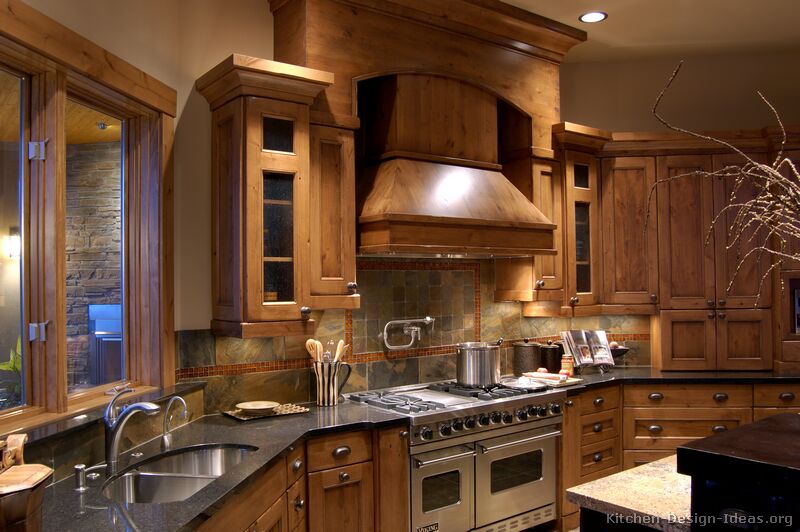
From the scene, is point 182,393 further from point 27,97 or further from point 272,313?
point 27,97

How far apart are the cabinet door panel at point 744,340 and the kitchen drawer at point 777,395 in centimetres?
24

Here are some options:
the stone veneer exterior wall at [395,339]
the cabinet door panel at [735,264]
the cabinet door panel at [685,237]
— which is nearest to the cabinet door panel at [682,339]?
the cabinet door panel at [685,237]

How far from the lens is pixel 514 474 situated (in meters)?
3.71

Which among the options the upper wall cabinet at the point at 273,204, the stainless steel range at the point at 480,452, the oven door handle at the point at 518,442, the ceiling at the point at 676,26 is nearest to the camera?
the upper wall cabinet at the point at 273,204

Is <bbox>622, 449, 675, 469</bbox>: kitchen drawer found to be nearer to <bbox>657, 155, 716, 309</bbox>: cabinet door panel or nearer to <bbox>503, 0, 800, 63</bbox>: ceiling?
<bbox>657, 155, 716, 309</bbox>: cabinet door panel

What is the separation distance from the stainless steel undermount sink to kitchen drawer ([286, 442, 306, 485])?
0.56ft

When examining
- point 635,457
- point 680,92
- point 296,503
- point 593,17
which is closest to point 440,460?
point 296,503

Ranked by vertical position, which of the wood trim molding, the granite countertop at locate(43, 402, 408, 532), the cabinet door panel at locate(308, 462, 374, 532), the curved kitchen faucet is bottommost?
the cabinet door panel at locate(308, 462, 374, 532)

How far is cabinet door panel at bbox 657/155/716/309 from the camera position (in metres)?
4.61

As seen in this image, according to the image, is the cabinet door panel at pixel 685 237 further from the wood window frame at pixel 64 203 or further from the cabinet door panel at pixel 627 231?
the wood window frame at pixel 64 203

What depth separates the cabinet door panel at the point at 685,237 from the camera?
4613mm

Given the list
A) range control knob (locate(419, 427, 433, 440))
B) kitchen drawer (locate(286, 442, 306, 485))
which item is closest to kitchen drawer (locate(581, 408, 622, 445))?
range control knob (locate(419, 427, 433, 440))

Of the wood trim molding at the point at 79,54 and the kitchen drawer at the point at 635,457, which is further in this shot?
the kitchen drawer at the point at 635,457

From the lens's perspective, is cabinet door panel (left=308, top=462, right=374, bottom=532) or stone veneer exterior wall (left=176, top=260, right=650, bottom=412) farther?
stone veneer exterior wall (left=176, top=260, right=650, bottom=412)
